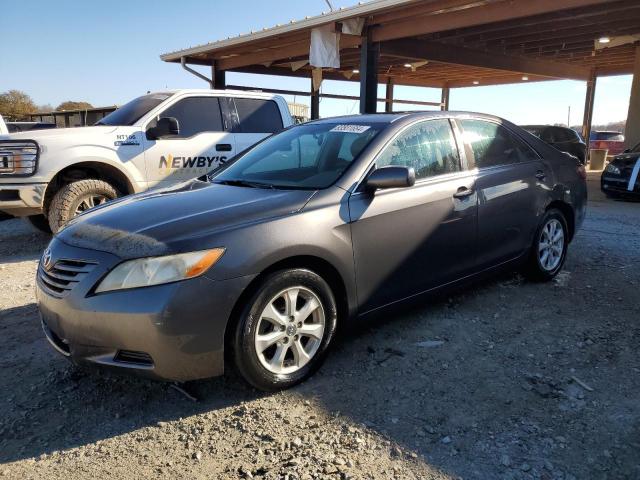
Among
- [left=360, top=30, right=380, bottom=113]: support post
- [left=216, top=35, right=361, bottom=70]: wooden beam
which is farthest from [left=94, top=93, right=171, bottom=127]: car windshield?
[left=216, top=35, right=361, bottom=70]: wooden beam

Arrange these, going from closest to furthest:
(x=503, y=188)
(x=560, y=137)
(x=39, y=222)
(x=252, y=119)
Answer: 1. (x=503, y=188)
2. (x=39, y=222)
3. (x=252, y=119)
4. (x=560, y=137)

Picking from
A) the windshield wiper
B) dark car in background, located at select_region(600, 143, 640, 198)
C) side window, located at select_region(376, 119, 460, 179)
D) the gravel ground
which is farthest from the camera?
dark car in background, located at select_region(600, 143, 640, 198)

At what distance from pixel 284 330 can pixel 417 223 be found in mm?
1220

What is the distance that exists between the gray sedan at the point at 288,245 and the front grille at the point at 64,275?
12 mm

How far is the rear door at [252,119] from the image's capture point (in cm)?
743

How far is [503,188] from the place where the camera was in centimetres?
425

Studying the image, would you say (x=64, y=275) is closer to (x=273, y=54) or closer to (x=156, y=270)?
(x=156, y=270)

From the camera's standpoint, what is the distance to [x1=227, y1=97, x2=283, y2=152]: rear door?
24.4 ft

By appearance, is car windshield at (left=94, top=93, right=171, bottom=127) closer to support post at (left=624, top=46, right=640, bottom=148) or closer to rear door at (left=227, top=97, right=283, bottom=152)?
rear door at (left=227, top=97, right=283, bottom=152)

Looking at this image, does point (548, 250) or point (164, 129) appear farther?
point (164, 129)

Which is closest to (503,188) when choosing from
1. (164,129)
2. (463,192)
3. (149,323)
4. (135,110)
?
(463,192)

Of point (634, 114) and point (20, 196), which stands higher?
point (634, 114)

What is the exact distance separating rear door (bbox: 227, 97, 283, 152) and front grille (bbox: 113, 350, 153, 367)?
4.99 meters

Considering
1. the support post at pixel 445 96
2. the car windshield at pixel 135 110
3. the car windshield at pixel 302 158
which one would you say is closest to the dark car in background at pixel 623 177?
the car windshield at pixel 302 158
